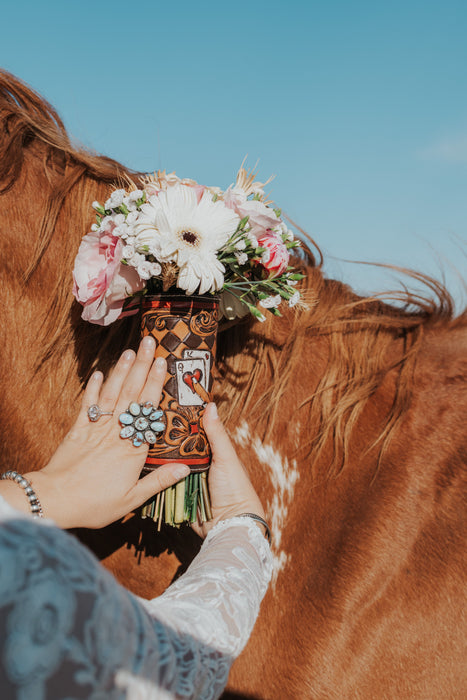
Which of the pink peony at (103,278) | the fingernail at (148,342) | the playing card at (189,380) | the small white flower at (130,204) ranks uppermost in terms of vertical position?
the small white flower at (130,204)

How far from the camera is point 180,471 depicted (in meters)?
1.25

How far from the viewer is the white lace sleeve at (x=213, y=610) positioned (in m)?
0.62

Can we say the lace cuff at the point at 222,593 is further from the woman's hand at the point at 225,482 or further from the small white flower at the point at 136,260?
the small white flower at the point at 136,260

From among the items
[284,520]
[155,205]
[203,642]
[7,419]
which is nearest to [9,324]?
[7,419]

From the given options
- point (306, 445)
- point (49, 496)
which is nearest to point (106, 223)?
point (49, 496)

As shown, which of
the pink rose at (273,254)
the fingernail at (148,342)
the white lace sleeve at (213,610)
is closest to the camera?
the white lace sleeve at (213,610)

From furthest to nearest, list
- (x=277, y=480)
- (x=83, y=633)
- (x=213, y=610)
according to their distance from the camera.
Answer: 1. (x=277, y=480)
2. (x=213, y=610)
3. (x=83, y=633)

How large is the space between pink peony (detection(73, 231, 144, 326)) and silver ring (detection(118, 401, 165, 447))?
1.02ft

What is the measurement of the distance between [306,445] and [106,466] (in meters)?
0.73

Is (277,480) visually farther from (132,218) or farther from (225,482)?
(132,218)

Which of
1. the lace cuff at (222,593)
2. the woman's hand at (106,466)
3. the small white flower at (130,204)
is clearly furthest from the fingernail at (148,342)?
the lace cuff at (222,593)

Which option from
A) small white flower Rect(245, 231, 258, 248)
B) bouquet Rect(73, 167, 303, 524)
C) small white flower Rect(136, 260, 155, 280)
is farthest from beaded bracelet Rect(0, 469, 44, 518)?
small white flower Rect(245, 231, 258, 248)

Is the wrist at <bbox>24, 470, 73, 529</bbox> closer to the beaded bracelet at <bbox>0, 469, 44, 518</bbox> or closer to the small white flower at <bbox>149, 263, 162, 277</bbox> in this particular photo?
the beaded bracelet at <bbox>0, 469, 44, 518</bbox>

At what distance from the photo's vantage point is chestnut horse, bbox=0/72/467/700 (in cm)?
145
